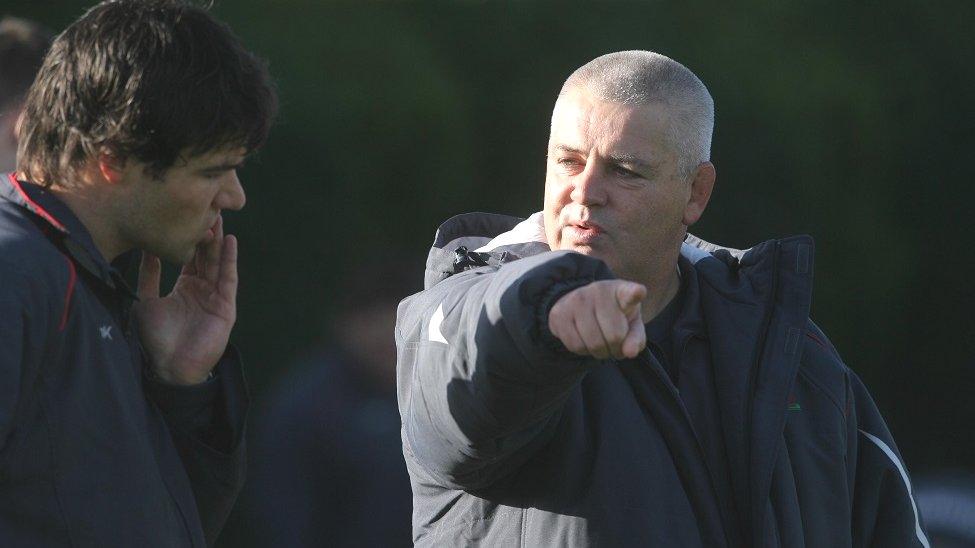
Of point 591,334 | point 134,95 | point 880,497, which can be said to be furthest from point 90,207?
point 880,497

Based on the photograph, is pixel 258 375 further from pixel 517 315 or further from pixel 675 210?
pixel 517 315

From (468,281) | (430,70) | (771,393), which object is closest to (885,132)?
(430,70)

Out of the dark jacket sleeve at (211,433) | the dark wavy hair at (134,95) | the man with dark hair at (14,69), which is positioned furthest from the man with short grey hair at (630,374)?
the man with dark hair at (14,69)

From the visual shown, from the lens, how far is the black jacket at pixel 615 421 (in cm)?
162

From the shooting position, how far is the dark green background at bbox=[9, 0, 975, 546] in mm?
A: 3465

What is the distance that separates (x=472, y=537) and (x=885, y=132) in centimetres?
235

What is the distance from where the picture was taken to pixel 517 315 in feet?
5.09

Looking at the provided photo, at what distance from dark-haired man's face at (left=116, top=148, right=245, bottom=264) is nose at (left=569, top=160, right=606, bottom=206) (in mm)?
613

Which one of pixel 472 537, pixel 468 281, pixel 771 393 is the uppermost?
pixel 468 281

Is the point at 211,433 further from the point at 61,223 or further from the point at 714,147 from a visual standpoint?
the point at 714,147

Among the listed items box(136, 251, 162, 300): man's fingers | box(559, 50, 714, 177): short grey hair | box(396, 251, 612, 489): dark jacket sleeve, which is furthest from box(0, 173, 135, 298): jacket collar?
box(559, 50, 714, 177): short grey hair

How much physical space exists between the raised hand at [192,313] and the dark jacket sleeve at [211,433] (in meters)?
0.03

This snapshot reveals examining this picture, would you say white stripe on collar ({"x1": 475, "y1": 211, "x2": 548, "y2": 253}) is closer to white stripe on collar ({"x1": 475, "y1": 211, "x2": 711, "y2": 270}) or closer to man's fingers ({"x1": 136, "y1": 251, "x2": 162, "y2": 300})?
white stripe on collar ({"x1": 475, "y1": 211, "x2": 711, "y2": 270})

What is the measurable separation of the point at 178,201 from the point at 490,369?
62 centimetres
